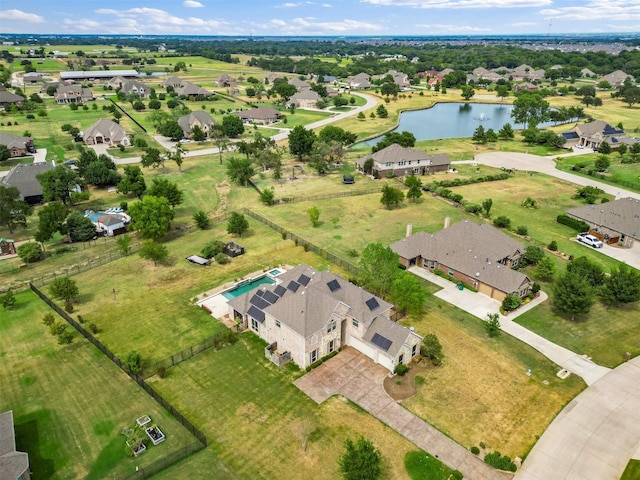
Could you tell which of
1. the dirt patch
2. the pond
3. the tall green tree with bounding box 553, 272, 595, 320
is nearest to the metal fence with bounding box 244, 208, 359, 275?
the dirt patch

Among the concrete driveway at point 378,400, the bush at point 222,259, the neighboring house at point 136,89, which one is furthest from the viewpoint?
the neighboring house at point 136,89

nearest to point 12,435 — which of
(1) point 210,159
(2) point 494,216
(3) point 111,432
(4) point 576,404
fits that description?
(3) point 111,432

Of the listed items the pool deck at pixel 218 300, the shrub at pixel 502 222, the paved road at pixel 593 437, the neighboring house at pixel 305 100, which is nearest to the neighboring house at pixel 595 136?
the shrub at pixel 502 222

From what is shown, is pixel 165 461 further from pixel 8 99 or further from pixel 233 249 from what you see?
pixel 8 99

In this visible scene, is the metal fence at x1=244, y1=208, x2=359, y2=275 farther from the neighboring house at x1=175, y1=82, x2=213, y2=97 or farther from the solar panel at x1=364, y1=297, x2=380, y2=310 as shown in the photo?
the neighboring house at x1=175, y1=82, x2=213, y2=97

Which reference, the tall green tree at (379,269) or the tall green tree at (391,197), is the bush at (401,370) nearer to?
the tall green tree at (379,269)

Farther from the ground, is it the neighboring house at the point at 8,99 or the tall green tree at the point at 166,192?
the neighboring house at the point at 8,99

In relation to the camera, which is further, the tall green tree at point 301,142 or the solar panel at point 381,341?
the tall green tree at point 301,142
